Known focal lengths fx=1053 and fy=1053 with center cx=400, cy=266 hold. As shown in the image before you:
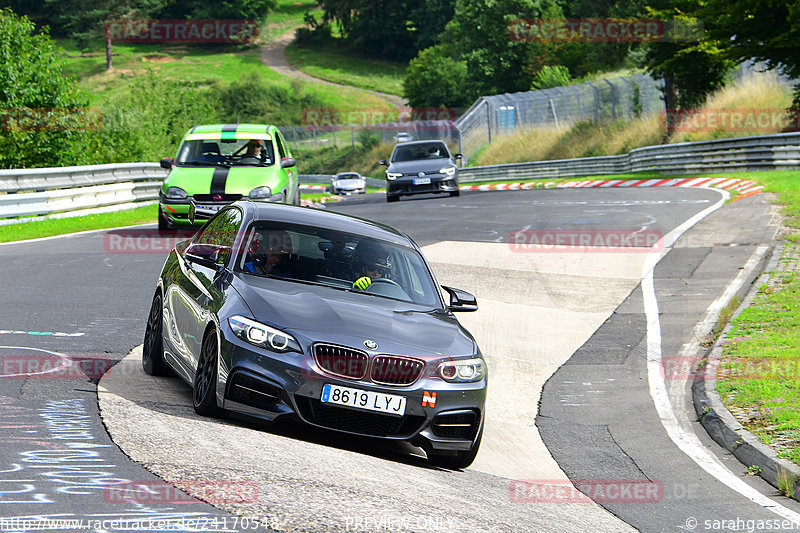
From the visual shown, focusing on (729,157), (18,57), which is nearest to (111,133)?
(18,57)

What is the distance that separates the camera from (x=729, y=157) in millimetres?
33594

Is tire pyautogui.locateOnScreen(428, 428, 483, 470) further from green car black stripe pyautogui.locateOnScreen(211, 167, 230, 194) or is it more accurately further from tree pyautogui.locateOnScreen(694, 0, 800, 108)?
tree pyautogui.locateOnScreen(694, 0, 800, 108)

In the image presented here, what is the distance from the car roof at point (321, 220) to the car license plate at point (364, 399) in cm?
187

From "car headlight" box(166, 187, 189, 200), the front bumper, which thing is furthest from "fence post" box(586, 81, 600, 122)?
the front bumper

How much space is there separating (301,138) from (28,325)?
→ 267 ft

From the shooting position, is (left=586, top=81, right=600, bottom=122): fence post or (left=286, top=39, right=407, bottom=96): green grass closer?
(left=586, top=81, right=600, bottom=122): fence post

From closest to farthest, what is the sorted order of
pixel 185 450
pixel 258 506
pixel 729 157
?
pixel 258 506, pixel 185 450, pixel 729 157

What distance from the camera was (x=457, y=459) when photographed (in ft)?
23.2

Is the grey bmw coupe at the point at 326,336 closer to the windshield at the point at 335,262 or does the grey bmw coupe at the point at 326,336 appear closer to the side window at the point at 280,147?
the windshield at the point at 335,262

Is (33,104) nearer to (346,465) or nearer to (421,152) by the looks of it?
(421,152)

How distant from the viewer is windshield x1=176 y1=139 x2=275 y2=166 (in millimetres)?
18500

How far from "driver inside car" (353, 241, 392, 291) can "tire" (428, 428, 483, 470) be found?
4.77ft

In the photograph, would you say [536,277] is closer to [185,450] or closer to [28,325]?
[28,325]

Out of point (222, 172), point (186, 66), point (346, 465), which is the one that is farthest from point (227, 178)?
point (186, 66)
